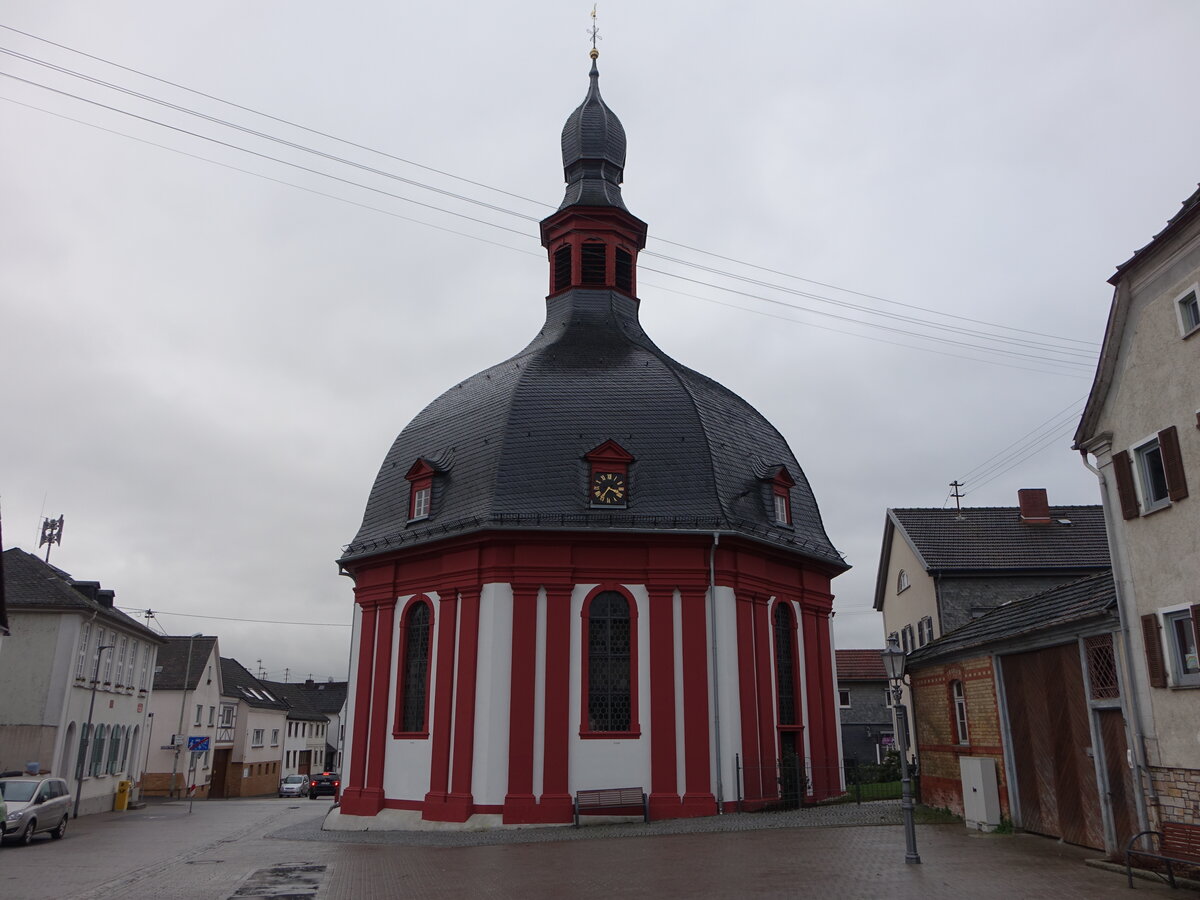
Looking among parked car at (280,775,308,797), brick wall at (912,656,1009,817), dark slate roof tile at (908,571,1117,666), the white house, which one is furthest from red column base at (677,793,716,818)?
parked car at (280,775,308,797)

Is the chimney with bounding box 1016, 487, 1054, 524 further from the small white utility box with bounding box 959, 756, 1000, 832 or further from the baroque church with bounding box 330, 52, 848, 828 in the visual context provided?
the small white utility box with bounding box 959, 756, 1000, 832

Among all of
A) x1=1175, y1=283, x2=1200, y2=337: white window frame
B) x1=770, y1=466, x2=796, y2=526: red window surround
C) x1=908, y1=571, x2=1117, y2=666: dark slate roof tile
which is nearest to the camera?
x1=1175, y1=283, x2=1200, y2=337: white window frame

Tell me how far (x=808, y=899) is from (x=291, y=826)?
1727 cm

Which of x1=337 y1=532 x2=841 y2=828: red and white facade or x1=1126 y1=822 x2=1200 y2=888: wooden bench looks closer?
x1=1126 y1=822 x2=1200 y2=888: wooden bench

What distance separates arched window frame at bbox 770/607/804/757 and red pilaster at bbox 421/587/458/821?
7.18 metres

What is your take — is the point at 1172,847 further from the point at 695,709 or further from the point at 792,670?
the point at 792,670

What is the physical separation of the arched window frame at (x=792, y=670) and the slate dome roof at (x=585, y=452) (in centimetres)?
155

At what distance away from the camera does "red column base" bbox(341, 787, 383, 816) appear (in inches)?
824

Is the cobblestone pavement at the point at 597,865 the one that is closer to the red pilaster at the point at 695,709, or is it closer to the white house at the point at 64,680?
the red pilaster at the point at 695,709

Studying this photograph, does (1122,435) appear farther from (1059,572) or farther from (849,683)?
(849,683)

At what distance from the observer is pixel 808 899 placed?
34.0 ft

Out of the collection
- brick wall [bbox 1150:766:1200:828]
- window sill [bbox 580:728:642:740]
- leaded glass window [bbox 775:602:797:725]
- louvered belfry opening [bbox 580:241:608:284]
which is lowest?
brick wall [bbox 1150:766:1200:828]

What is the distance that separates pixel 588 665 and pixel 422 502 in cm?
575

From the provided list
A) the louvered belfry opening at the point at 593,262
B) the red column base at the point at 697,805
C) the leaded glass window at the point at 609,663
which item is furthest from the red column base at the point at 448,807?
the louvered belfry opening at the point at 593,262
